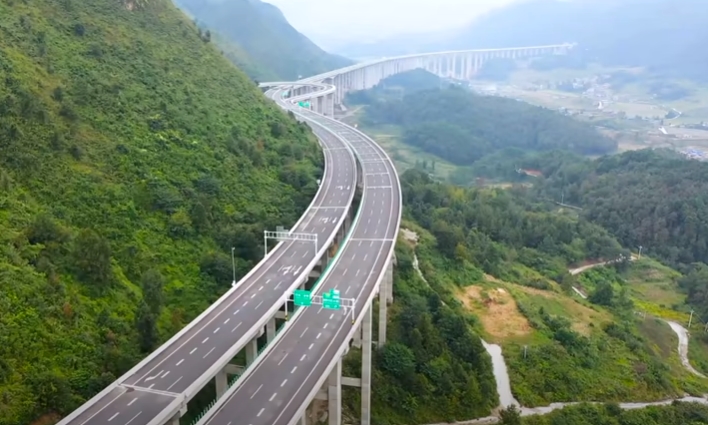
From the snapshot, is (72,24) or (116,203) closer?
(116,203)

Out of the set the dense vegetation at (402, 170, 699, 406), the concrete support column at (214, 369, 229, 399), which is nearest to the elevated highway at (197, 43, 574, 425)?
the concrete support column at (214, 369, 229, 399)

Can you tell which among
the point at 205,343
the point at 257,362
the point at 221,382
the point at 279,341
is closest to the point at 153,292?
the point at 205,343

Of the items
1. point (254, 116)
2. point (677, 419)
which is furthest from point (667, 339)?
point (254, 116)

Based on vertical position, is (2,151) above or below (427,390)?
above

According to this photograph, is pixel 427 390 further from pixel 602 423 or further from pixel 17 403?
pixel 17 403

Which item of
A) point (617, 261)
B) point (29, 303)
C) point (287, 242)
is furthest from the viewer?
point (617, 261)

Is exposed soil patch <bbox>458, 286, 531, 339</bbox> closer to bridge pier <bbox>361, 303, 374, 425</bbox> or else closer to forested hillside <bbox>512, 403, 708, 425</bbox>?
forested hillside <bbox>512, 403, 708, 425</bbox>

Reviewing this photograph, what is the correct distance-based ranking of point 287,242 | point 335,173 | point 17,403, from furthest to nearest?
point 335,173 → point 287,242 → point 17,403
